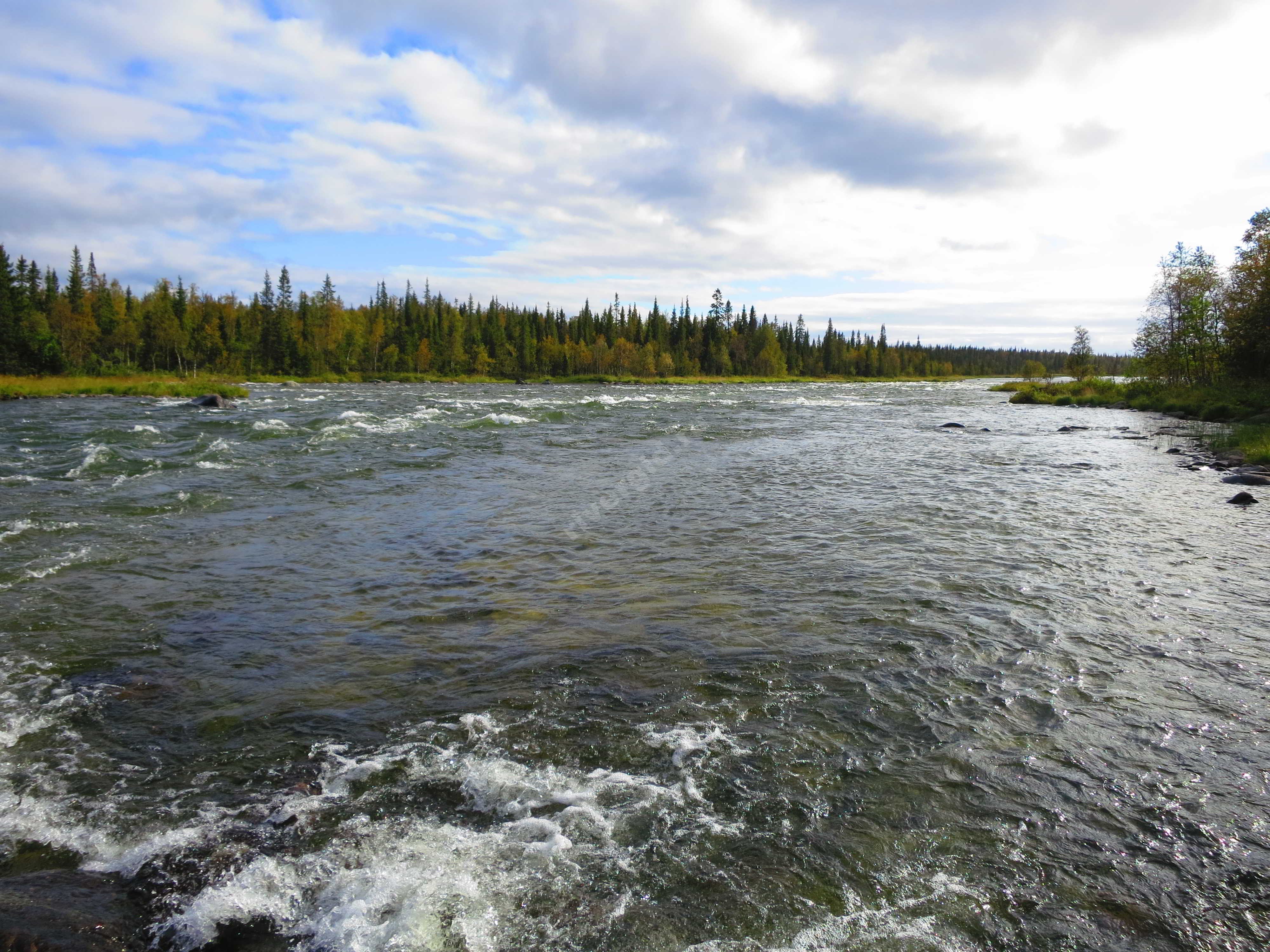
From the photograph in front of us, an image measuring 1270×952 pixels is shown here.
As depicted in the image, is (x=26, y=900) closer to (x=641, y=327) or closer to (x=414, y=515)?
(x=414, y=515)

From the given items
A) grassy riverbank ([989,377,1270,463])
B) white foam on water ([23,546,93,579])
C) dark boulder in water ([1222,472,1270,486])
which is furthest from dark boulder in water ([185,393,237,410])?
grassy riverbank ([989,377,1270,463])

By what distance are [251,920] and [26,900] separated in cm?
116

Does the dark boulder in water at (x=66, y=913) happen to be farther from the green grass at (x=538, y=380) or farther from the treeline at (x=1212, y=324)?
the green grass at (x=538, y=380)

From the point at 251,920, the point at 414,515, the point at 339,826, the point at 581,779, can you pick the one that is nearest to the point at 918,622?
the point at 581,779

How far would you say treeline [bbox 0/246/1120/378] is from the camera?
265 ft

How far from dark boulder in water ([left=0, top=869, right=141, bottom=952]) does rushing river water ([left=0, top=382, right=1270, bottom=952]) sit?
13 cm

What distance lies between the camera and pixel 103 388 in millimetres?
50750

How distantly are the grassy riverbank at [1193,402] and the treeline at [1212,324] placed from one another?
132 centimetres

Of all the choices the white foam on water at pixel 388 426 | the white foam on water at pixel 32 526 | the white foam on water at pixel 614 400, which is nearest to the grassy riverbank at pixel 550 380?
the white foam on water at pixel 614 400

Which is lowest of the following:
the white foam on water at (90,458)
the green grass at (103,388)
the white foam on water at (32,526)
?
the white foam on water at (32,526)

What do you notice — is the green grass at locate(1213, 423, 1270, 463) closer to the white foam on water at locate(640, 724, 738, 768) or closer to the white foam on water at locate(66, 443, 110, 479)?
the white foam on water at locate(640, 724, 738, 768)

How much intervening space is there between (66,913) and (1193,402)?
172ft

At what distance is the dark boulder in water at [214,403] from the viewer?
3856cm

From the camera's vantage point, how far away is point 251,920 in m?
3.58
